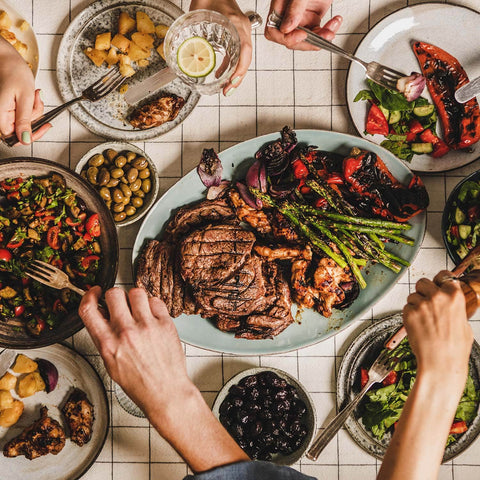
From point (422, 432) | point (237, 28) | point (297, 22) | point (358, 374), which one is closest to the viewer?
point (422, 432)

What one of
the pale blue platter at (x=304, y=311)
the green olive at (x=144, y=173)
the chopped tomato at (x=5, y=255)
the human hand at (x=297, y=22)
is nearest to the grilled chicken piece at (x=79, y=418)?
the pale blue platter at (x=304, y=311)

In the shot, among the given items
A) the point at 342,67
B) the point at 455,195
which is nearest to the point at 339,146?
the point at 342,67

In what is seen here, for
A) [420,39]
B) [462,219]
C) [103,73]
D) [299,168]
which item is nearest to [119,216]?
[103,73]

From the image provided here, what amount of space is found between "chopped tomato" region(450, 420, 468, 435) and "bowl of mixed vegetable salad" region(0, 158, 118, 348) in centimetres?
290

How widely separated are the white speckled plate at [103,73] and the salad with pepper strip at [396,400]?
8.52ft

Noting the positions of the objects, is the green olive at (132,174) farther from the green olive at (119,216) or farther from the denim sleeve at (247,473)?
the denim sleeve at (247,473)

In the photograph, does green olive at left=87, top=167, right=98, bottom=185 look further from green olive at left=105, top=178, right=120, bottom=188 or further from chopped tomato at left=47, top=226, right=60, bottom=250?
chopped tomato at left=47, top=226, right=60, bottom=250

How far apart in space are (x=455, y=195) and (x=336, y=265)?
41.0 inches

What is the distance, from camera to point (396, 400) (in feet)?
11.7

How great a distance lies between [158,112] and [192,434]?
232 cm

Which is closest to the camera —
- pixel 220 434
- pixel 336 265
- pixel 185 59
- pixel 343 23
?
pixel 220 434

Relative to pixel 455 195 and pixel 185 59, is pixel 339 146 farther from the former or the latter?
pixel 185 59

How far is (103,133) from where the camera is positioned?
3576 millimetres

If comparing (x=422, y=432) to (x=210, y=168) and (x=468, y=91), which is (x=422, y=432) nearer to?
(x=210, y=168)
